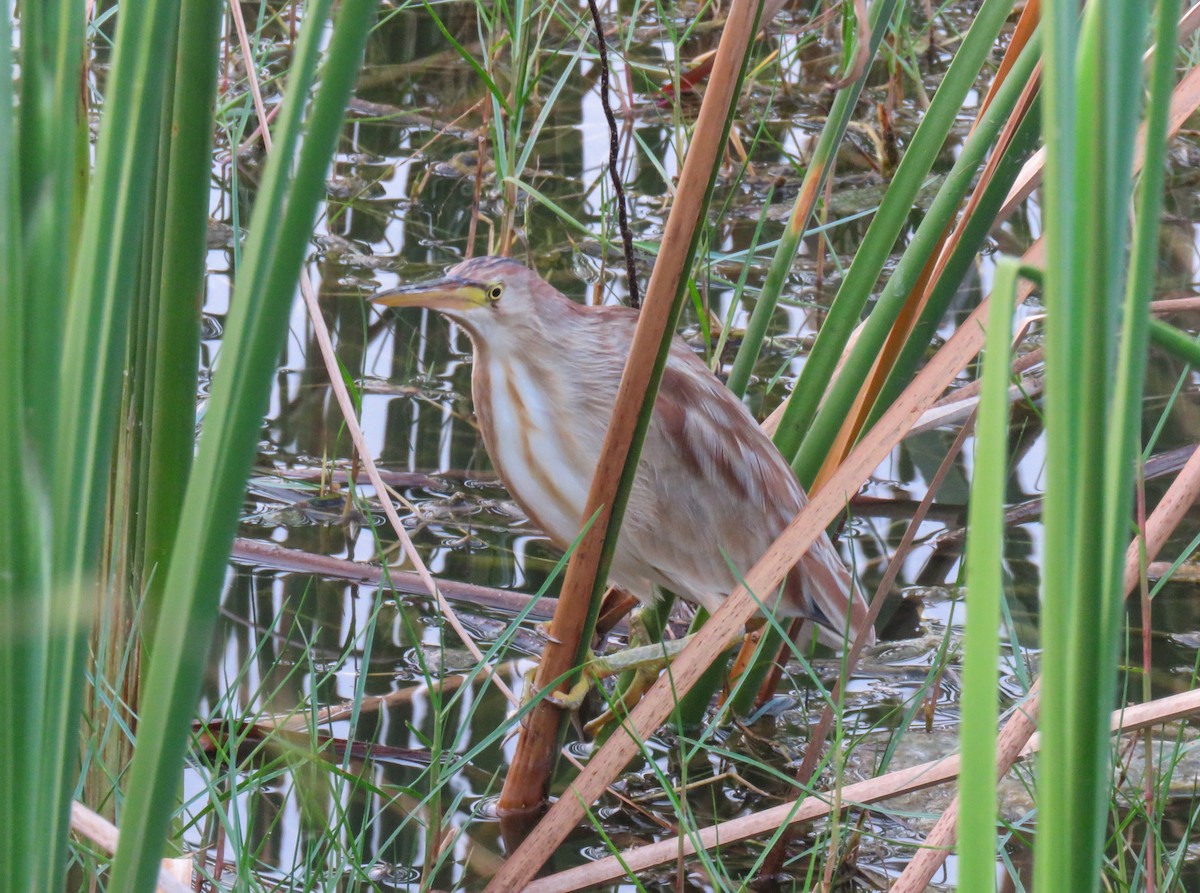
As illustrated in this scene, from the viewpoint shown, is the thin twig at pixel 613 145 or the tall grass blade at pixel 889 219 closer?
the tall grass blade at pixel 889 219

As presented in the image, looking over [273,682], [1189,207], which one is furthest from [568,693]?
[1189,207]

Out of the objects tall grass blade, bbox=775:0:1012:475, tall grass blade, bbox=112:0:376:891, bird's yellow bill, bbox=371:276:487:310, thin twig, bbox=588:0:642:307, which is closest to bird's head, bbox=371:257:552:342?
bird's yellow bill, bbox=371:276:487:310

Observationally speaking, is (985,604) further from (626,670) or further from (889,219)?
(626,670)

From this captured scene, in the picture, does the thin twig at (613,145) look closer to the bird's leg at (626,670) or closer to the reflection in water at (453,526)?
the reflection in water at (453,526)

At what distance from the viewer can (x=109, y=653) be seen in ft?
3.96

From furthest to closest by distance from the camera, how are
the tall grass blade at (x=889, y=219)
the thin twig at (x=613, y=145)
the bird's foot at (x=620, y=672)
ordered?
the thin twig at (x=613, y=145), the bird's foot at (x=620, y=672), the tall grass blade at (x=889, y=219)

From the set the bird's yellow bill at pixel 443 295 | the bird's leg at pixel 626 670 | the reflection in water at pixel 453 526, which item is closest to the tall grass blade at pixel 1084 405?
the reflection in water at pixel 453 526

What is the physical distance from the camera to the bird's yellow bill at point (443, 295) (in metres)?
1.59

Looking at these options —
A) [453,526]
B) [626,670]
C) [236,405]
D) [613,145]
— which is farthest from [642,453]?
[236,405]

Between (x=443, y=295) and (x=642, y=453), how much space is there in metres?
0.37

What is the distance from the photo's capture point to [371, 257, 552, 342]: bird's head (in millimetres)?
1630

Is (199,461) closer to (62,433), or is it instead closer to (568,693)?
(62,433)

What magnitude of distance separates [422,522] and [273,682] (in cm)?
51

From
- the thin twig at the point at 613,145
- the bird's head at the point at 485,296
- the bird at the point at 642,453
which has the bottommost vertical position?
the bird at the point at 642,453
